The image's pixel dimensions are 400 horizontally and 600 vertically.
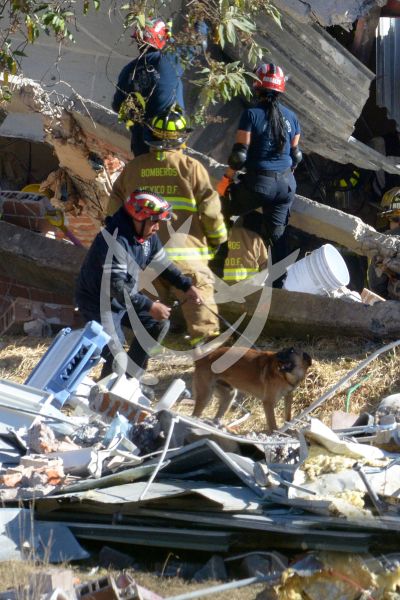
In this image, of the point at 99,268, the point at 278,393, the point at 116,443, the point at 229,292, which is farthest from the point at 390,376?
the point at 116,443

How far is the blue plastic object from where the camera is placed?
26.6 ft

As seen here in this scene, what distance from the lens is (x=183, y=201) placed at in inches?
377

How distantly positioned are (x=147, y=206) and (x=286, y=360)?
161cm

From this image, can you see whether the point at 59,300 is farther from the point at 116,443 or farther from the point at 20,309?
the point at 116,443

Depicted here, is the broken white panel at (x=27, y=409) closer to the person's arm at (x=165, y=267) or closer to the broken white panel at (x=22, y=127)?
the person's arm at (x=165, y=267)

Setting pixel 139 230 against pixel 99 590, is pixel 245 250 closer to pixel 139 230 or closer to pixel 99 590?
pixel 139 230

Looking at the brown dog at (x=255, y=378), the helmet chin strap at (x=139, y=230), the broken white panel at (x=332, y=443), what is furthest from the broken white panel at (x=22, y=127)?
the broken white panel at (x=332, y=443)

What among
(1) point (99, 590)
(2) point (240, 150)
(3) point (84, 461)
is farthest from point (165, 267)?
(1) point (99, 590)

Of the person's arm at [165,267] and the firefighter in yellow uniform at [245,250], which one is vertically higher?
the person's arm at [165,267]

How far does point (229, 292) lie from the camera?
10430 millimetres

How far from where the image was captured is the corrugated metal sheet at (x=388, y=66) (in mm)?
13484

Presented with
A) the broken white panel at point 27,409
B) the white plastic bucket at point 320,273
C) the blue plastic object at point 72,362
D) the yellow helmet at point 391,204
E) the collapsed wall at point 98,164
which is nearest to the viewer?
the broken white panel at point 27,409

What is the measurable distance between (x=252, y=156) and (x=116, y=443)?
410 centimetres
